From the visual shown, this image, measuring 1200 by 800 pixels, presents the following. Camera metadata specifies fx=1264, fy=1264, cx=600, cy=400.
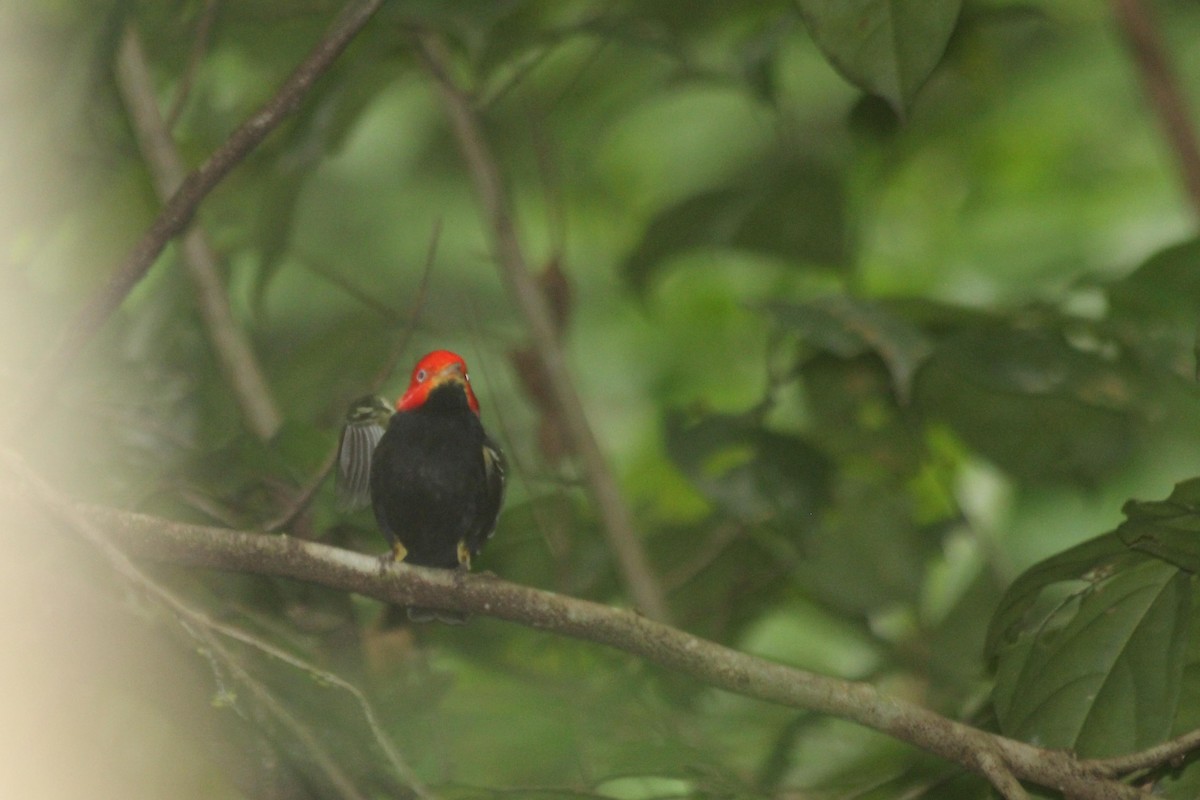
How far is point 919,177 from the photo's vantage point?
5.70 m

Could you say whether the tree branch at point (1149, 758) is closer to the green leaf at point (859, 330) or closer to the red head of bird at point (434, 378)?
the green leaf at point (859, 330)

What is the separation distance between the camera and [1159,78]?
3.29 m


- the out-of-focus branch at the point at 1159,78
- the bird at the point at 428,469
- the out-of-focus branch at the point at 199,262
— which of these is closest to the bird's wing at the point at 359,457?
the bird at the point at 428,469

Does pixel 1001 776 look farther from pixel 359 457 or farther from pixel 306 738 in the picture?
pixel 359 457

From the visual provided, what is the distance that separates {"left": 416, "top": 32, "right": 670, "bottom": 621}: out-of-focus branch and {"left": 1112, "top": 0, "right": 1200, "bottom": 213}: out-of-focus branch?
1.63 meters

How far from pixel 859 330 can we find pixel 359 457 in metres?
1.02

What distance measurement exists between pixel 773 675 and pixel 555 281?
1946 mm

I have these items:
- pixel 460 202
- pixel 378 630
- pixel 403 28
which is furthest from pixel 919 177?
pixel 378 630

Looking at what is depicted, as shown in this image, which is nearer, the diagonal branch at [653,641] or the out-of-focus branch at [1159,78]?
the diagonal branch at [653,641]

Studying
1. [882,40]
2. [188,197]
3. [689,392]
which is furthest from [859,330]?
[689,392]

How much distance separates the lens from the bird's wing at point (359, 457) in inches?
94.7

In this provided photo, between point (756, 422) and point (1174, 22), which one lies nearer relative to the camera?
point (756, 422)

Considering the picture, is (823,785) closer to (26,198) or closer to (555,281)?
(555,281)

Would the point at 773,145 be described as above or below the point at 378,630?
above
